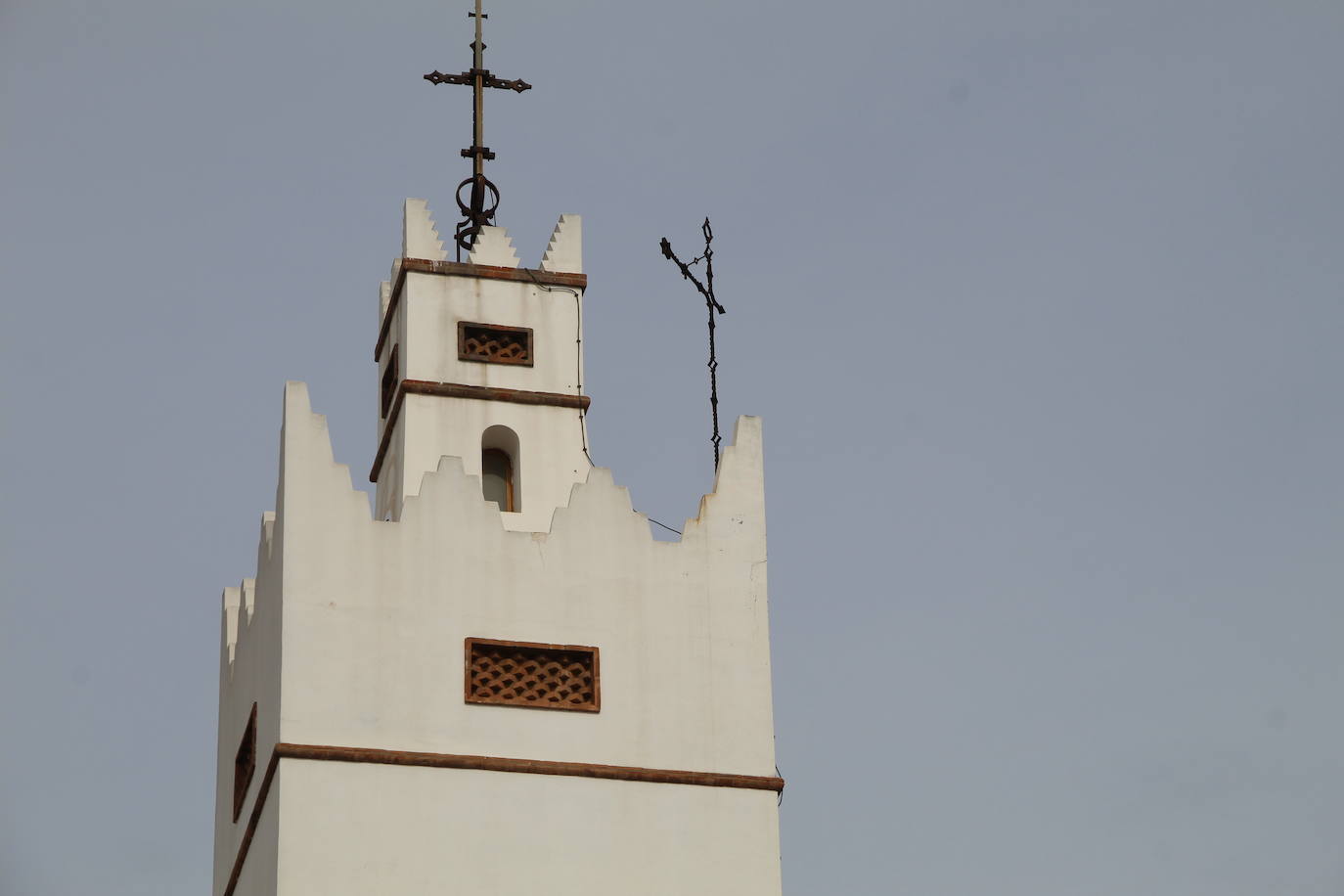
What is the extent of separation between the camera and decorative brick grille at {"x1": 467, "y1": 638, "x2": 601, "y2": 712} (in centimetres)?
2898

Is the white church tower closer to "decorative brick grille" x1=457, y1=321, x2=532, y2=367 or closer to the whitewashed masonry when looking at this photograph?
the whitewashed masonry

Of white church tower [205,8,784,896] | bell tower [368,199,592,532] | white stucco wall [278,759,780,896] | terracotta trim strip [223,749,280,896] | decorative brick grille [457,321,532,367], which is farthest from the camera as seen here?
decorative brick grille [457,321,532,367]

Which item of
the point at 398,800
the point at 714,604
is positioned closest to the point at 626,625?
the point at 714,604

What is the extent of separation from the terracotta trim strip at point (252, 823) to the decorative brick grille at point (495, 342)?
4785 mm

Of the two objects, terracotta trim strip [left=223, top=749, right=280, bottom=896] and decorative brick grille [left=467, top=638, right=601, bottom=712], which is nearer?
terracotta trim strip [left=223, top=749, right=280, bottom=896]

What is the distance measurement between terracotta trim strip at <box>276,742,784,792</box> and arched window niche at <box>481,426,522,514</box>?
299 centimetres

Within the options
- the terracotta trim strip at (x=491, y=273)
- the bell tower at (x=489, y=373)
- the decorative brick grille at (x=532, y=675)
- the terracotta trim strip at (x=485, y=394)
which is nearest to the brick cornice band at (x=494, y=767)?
the decorative brick grille at (x=532, y=675)

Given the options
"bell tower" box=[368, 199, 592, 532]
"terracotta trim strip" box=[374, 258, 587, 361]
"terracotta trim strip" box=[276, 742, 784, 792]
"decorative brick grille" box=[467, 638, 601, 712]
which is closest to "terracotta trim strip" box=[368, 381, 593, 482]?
Answer: "bell tower" box=[368, 199, 592, 532]

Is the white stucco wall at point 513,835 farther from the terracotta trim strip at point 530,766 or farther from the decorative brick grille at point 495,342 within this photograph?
the decorative brick grille at point 495,342

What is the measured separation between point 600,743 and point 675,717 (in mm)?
713

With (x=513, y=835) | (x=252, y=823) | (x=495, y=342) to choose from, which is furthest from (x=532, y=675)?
(x=495, y=342)

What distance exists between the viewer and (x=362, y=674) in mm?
28672

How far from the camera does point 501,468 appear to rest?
3136 centimetres

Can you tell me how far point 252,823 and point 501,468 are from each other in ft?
13.8
